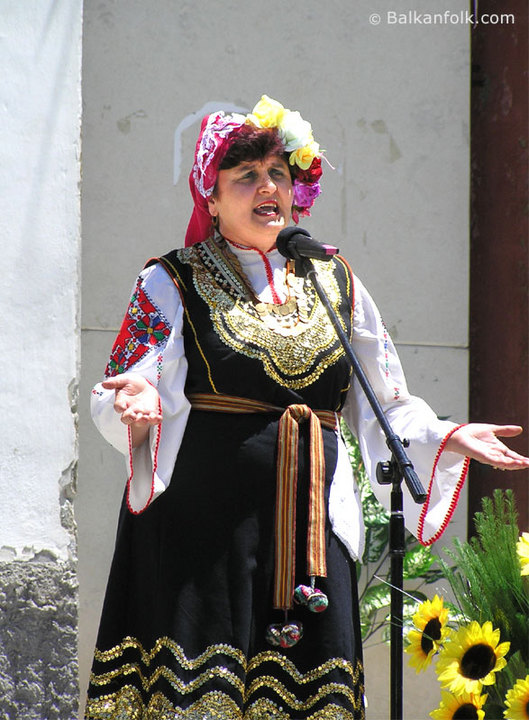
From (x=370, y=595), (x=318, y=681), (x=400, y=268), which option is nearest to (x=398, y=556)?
(x=318, y=681)

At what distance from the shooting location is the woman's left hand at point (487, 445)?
9.47 ft

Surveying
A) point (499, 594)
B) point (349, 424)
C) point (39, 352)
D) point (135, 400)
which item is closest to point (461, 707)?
point (499, 594)

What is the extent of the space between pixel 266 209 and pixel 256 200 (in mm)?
37

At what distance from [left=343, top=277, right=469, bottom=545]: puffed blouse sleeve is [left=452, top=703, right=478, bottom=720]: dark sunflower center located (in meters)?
0.51

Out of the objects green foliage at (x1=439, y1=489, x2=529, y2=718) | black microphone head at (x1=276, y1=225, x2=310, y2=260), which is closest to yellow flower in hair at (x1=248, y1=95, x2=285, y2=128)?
black microphone head at (x1=276, y1=225, x2=310, y2=260)

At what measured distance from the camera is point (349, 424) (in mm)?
3416

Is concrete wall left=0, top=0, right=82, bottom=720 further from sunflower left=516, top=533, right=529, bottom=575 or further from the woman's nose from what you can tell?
sunflower left=516, top=533, right=529, bottom=575

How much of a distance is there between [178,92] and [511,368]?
1850mm

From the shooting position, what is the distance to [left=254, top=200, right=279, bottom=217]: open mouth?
10.7ft

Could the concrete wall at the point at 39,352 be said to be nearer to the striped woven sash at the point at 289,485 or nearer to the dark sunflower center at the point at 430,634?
the striped woven sash at the point at 289,485

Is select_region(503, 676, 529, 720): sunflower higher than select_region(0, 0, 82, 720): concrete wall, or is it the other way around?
select_region(0, 0, 82, 720): concrete wall

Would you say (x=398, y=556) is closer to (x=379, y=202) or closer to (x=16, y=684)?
(x=16, y=684)

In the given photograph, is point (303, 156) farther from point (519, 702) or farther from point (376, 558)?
point (376, 558)

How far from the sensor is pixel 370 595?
441cm
